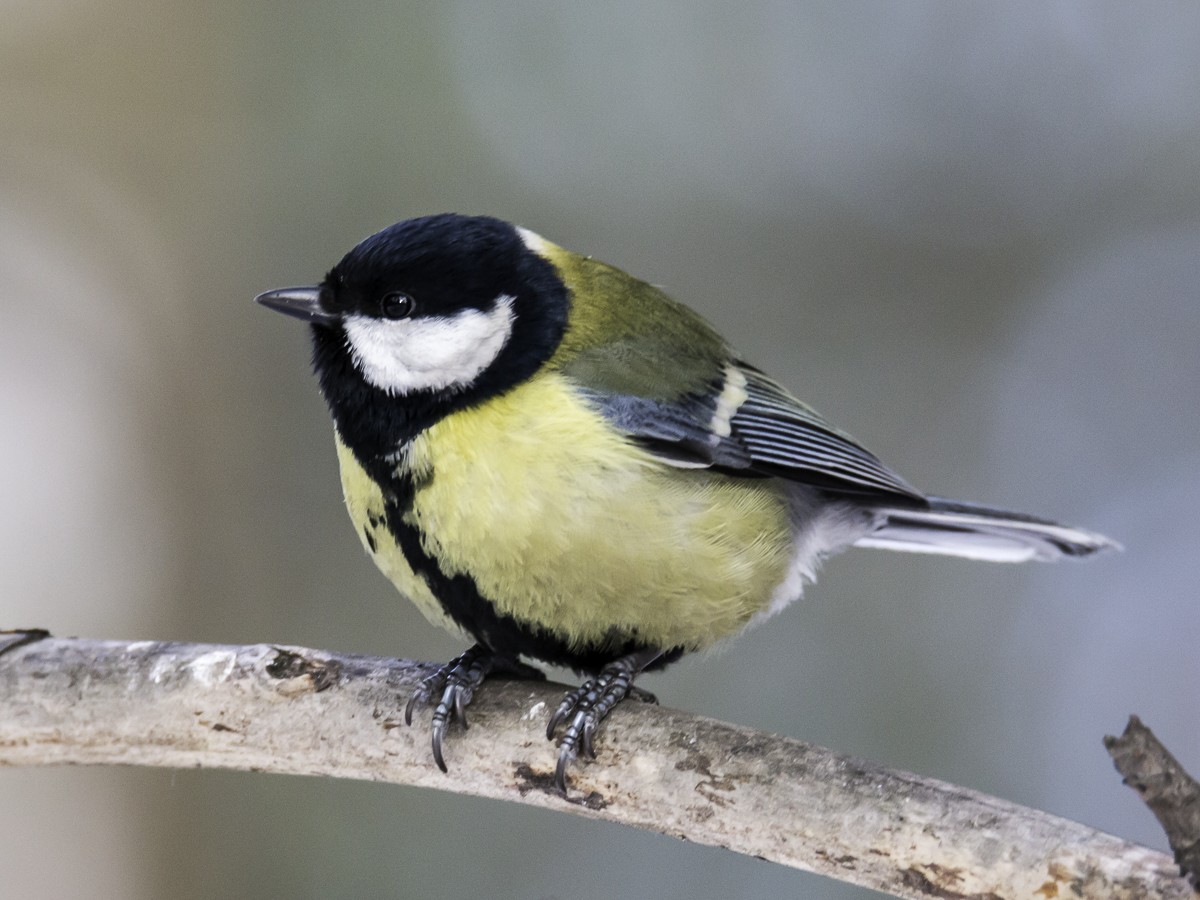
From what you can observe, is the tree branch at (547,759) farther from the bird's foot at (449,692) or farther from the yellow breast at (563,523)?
the yellow breast at (563,523)

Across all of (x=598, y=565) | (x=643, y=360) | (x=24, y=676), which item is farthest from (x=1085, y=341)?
(x=24, y=676)

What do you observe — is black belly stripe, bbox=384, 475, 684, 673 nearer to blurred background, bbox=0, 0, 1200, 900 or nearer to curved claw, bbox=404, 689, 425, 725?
curved claw, bbox=404, 689, 425, 725

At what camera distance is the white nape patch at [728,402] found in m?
1.70

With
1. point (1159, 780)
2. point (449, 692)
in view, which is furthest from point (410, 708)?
point (1159, 780)

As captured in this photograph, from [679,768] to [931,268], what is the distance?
1929mm

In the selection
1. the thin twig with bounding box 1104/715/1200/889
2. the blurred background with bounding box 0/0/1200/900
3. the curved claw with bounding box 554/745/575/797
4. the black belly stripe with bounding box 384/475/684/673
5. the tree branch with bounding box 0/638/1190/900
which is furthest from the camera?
the blurred background with bounding box 0/0/1200/900

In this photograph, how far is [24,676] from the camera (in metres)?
1.52

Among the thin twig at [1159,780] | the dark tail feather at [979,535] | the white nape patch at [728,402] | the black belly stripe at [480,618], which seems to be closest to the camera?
the thin twig at [1159,780]

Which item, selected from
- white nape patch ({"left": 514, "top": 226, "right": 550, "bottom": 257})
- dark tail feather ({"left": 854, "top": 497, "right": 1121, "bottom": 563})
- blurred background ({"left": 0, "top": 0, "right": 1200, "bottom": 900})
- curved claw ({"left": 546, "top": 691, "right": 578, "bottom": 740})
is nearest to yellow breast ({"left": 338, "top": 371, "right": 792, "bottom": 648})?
curved claw ({"left": 546, "top": 691, "right": 578, "bottom": 740})

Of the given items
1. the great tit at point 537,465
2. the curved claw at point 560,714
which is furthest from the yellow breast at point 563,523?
the curved claw at point 560,714

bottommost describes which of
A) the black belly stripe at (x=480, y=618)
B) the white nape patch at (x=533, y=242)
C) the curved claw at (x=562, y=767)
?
the curved claw at (x=562, y=767)

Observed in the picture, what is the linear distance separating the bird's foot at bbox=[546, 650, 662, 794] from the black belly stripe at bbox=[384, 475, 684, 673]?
3 centimetres

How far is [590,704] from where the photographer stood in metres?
1.45

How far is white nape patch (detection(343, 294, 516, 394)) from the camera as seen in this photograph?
1.55 meters
